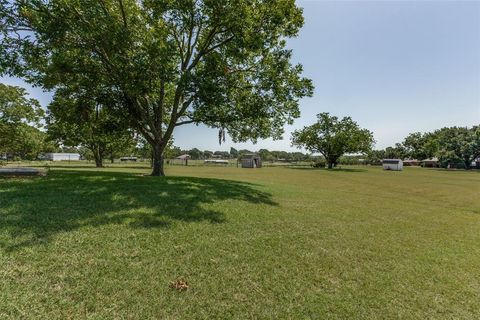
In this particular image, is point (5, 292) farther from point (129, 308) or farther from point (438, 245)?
point (438, 245)

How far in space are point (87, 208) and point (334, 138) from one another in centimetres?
5310

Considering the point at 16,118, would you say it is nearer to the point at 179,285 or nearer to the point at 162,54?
the point at 162,54

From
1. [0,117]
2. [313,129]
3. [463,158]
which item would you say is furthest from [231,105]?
[463,158]

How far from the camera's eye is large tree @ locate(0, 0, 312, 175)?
34.4 feet

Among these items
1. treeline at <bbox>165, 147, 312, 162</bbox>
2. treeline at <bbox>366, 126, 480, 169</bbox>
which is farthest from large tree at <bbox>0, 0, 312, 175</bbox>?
treeline at <bbox>165, 147, 312, 162</bbox>

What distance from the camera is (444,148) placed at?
68.2 m

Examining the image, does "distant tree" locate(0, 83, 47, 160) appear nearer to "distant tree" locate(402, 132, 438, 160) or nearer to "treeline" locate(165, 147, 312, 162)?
"treeline" locate(165, 147, 312, 162)

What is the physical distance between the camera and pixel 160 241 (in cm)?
506

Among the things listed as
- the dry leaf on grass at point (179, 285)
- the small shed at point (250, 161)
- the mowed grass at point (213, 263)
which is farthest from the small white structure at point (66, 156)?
the dry leaf on grass at point (179, 285)

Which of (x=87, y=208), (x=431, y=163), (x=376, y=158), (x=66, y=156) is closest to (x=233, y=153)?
(x=376, y=158)

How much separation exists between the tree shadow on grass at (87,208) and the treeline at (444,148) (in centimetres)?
6017

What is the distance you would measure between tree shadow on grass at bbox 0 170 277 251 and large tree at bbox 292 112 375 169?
47953 mm

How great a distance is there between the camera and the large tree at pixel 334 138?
52.8 m

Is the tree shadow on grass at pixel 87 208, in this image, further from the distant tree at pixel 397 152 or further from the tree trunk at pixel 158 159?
the distant tree at pixel 397 152
